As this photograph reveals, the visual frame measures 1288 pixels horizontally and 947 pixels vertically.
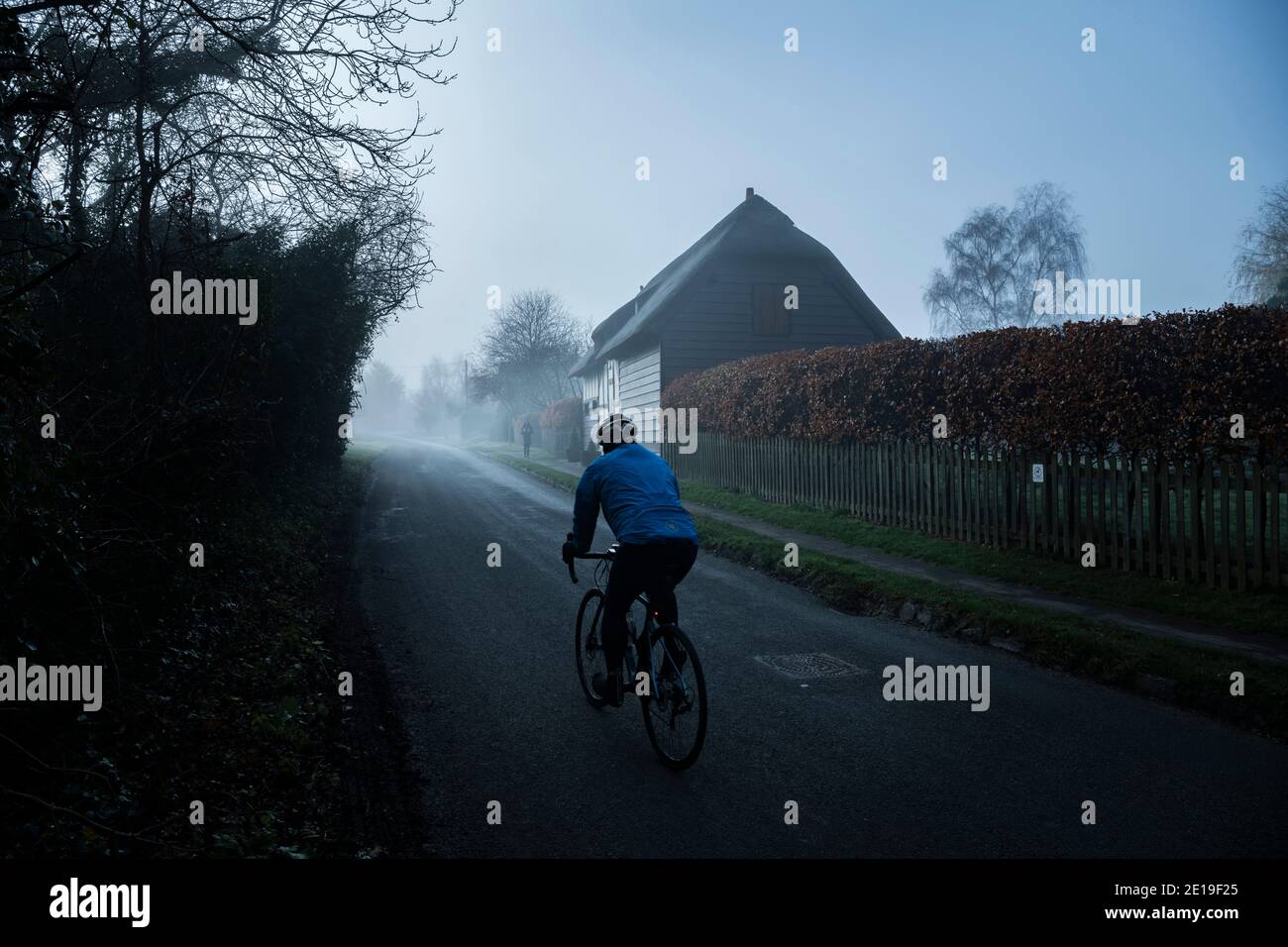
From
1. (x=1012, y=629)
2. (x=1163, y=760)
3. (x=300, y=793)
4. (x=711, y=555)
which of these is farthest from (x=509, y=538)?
(x=1163, y=760)

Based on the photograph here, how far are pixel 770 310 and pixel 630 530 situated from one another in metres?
23.5

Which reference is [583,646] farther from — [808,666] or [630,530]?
[808,666]

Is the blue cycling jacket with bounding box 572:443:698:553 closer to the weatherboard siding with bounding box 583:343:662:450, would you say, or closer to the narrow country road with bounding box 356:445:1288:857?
the narrow country road with bounding box 356:445:1288:857

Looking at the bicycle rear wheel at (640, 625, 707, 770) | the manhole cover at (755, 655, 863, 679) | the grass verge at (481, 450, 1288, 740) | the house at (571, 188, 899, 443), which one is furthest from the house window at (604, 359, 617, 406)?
the bicycle rear wheel at (640, 625, 707, 770)

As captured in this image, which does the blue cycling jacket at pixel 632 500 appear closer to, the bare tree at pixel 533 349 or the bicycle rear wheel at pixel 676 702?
the bicycle rear wheel at pixel 676 702

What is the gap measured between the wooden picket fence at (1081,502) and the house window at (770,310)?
11.6 metres

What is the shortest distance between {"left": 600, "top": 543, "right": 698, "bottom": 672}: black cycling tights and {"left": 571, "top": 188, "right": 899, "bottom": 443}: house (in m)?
21.6

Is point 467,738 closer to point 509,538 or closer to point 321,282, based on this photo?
point 509,538

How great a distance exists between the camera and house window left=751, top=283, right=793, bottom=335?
90.4 feet

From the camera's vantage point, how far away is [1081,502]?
32.5 feet

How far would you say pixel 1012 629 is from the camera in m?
7.53
